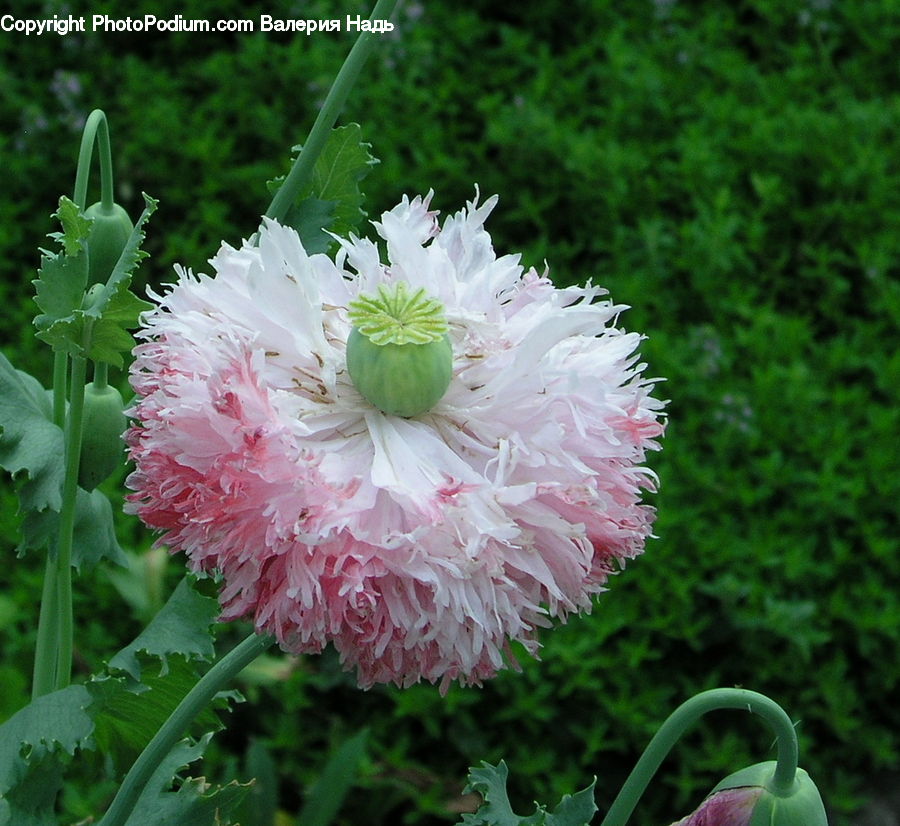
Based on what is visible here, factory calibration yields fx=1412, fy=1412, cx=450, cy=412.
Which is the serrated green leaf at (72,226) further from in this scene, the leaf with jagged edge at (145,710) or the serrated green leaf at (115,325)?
the leaf with jagged edge at (145,710)

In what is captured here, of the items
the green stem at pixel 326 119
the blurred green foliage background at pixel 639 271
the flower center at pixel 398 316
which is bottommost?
the blurred green foliage background at pixel 639 271

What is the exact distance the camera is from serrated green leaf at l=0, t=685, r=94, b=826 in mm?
793

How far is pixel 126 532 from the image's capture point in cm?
207

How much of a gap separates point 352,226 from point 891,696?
4.84 ft

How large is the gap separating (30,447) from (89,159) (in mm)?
183

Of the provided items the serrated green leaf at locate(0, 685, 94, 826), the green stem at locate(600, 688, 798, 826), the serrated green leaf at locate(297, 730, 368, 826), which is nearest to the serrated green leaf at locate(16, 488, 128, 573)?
the serrated green leaf at locate(0, 685, 94, 826)

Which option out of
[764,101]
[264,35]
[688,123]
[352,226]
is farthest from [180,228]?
[352,226]

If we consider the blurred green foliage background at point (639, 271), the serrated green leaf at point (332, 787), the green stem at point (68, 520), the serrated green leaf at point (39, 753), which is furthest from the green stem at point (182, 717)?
the blurred green foliage background at point (639, 271)

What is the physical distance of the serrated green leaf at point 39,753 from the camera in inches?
31.2

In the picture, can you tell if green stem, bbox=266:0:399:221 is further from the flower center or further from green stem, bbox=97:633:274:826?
green stem, bbox=97:633:274:826

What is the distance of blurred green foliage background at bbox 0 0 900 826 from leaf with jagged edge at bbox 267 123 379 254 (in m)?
1.09

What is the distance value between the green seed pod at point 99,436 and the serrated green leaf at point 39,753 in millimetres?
159

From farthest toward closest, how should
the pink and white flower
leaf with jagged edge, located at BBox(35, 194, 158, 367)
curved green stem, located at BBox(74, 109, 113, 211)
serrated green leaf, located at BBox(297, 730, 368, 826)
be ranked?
serrated green leaf, located at BBox(297, 730, 368, 826), curved green stem, located at BBox(74, 109, 113, 211), leaf with jagged edge, located at BBox(35, 194, 158, 367), the pink and white flower

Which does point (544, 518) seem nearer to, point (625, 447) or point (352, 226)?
point (625, 447)
